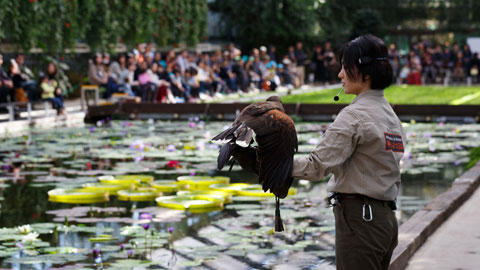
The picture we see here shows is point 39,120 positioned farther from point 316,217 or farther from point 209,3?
point 209,3

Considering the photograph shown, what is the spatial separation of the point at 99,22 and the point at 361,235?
69.6ft

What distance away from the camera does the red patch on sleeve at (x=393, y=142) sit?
12.0 ft

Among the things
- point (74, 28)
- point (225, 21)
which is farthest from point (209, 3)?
point (74, 28)

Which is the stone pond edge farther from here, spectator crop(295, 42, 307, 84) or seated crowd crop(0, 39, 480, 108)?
spectator crop(295, 42, 307, 84)

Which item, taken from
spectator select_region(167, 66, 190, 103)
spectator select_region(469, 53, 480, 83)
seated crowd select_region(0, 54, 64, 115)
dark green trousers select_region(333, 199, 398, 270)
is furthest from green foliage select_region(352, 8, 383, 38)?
dark green trousers select_region(333, 199, 398, 270)

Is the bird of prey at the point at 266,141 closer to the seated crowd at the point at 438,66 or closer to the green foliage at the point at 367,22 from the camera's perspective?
the seated crowd at the point at 438,66

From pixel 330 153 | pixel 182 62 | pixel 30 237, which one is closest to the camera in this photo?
pixel 330 153

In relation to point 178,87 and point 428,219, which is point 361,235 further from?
point 178,87

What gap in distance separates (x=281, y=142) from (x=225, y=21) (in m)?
37.1

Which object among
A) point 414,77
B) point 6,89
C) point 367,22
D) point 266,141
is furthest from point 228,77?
point 266,141

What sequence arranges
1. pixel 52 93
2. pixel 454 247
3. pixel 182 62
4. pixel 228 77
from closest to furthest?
pixel 454 247, pixel 52 93, pixel 182 62, pixel 228 77

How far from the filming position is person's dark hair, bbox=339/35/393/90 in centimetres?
367

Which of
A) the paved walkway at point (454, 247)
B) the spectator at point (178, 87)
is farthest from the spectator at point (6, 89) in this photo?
the paved walkway at point (454, 247)

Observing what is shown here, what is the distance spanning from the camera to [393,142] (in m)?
3.68
